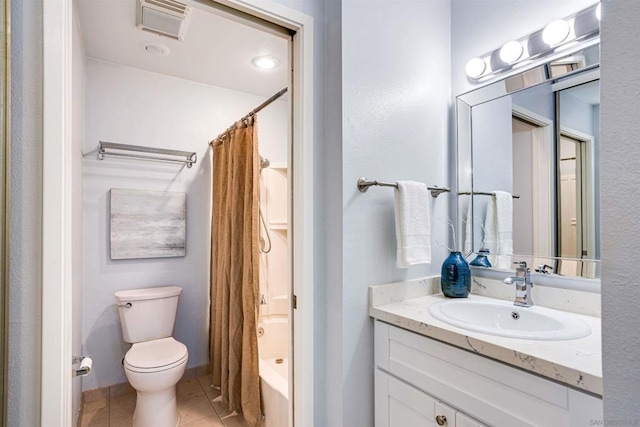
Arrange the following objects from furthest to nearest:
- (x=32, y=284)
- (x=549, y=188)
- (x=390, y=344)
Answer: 1. (x=549, y=188)
2. (x=390, y=344)
3. (x=32, y=284)

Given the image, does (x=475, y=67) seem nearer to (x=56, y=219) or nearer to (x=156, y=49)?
(x=56, y=219)

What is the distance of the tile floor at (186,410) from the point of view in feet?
6.91

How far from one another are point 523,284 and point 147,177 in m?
2.54

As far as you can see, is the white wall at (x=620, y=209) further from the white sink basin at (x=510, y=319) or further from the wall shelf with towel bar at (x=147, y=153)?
the wall shelf with towel bar at (x=147, y=153)

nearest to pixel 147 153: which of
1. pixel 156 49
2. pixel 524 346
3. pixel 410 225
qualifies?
pixel 156 49

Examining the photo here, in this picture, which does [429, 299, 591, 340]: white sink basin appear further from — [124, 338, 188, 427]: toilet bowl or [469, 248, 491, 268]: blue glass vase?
[124, 338, 188, 427]: toilet bowl

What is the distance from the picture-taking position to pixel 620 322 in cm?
50

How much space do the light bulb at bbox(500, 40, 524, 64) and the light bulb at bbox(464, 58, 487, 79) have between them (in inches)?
3.9

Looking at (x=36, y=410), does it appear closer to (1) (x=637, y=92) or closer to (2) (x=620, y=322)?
(2) (x=620, y=322)

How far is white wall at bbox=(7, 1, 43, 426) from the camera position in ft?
2.75

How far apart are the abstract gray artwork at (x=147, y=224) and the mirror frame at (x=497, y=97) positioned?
6.78 feet

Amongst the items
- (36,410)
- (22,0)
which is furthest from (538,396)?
(22,0)

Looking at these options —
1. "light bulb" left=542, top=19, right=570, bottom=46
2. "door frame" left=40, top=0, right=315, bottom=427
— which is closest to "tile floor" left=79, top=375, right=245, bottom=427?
"door frame" left=40, top=0, right=315, bottom=427

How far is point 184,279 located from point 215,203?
0.68 meters
